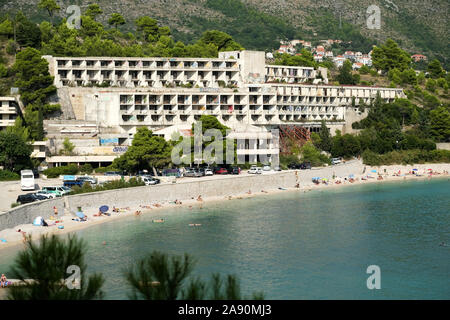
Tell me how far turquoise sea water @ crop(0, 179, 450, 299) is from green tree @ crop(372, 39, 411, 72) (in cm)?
6458

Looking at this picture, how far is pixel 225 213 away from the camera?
185ft

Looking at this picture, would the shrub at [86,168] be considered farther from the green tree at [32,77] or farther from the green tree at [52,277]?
the green tree at [52,277]

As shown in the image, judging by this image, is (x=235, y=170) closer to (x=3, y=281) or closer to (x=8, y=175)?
(x=8, y=175)

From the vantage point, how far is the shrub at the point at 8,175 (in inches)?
2420

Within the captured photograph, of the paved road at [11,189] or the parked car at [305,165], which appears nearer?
the paved road at [11,189]

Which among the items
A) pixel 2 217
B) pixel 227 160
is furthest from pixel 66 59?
pixel 2 217

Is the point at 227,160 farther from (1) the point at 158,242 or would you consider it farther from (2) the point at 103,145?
(1) the point at 158,242

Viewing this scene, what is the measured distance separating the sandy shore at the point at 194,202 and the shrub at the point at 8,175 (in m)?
12.4

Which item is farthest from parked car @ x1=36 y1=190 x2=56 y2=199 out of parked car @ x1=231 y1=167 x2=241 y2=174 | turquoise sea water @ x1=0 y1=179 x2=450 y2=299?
parked car @ x1=231 y1=167 x2=241 y2=174

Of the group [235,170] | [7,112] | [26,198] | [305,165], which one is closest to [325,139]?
[305,165]

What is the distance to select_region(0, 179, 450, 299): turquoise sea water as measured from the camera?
3534cm

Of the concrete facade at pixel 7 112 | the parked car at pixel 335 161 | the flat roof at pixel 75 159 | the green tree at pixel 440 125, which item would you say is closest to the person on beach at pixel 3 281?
the flat roof at pixel 75 159

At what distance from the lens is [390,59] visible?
419 ft

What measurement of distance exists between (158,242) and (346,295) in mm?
15419
